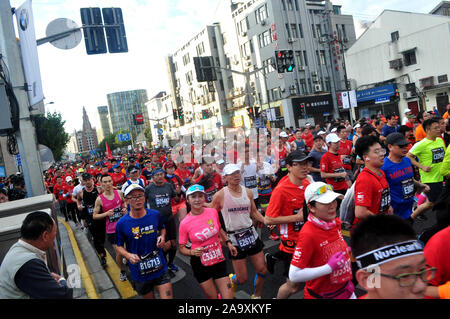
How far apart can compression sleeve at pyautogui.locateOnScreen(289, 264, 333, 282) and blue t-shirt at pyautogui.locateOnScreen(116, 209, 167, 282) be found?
1.94 m

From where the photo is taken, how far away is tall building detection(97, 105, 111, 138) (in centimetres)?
18362

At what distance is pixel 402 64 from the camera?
35.2 m

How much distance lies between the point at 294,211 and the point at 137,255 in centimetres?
200

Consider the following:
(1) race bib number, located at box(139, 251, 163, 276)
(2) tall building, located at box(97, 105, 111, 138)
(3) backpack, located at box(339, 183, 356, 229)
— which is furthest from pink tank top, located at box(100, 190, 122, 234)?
(2) tall building, located at box(97, 105, 111, 138)

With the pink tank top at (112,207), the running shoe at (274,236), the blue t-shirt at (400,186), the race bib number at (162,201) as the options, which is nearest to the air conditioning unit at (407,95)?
the running shoe at (274,236)

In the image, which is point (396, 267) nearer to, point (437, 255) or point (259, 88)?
point (437, 255)

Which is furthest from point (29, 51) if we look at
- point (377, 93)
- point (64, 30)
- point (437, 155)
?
point (377, 93)

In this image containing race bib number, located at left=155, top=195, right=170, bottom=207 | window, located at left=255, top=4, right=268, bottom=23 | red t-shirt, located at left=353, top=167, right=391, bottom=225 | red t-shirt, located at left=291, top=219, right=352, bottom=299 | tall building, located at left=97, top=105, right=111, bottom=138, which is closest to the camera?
red t-shirt, located at left=291, top=219, right=352, bottom=299

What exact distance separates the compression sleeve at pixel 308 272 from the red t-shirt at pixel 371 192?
1.28 meters

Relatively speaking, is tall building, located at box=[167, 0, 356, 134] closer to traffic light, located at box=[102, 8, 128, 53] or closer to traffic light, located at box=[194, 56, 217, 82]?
traffic light, located at box=[194, 56, 217, 82]

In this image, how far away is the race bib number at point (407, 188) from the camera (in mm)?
4430

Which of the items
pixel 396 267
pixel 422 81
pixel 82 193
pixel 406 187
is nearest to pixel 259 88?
pixel 422 81

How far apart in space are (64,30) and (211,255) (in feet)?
22.3

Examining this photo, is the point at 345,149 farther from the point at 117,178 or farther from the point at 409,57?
the point at 409,57
